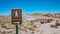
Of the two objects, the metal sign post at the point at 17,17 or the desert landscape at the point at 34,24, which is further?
the desert landscape at the point at 34,24

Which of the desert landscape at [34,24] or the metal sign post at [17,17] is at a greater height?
the metal sign post at [17,17]

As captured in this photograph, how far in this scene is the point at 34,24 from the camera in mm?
12406

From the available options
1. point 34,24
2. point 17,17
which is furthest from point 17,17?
point 34,24

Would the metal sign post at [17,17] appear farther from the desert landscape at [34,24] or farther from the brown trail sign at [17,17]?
the desert landscape at [34,24]

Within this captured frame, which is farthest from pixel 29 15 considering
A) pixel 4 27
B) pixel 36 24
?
pixel 4 27

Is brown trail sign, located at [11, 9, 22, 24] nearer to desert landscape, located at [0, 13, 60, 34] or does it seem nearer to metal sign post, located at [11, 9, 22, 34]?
metal sign post, located at [11, 9, 22, 34]

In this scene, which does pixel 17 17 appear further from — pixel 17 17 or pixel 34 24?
pixel 34 24

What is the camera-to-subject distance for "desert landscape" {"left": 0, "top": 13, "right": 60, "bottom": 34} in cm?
1094

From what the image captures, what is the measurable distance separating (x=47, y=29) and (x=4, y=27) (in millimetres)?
2298

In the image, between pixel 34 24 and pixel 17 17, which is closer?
pixel 17 17

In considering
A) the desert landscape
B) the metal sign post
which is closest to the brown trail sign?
the metal sign post

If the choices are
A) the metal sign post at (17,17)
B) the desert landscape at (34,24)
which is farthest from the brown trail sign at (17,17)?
the desert landscape at (34,24)

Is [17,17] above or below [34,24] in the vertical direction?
above

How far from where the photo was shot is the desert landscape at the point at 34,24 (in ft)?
35.9
